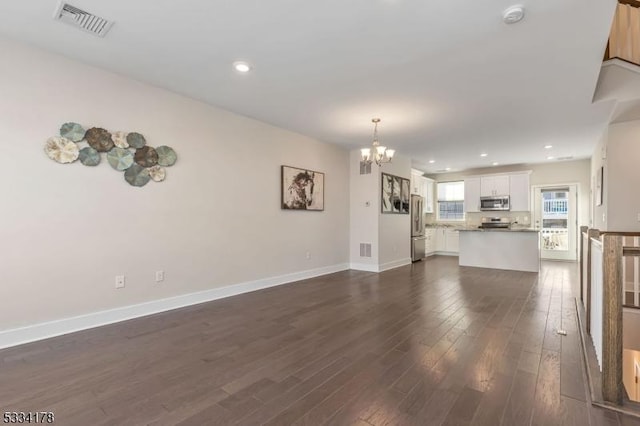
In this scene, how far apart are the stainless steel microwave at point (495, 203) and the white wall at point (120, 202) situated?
636cm

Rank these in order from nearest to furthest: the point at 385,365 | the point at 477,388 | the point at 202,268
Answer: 1. the point at 477,388
2. the point at 385,365
3. the point at 202,268

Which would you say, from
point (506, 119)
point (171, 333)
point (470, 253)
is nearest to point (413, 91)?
point (506, 119)

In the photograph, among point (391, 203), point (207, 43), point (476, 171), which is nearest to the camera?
point (207, 43)

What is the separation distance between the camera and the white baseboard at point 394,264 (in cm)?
670

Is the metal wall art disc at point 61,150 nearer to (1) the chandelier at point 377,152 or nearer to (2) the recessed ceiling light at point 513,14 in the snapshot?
(1) the chandelier at point 377,152

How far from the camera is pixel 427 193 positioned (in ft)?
32.0

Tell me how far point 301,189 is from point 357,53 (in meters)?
3.10

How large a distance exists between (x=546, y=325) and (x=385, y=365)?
2.11 m

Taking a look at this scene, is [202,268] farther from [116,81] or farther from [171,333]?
[116,81]

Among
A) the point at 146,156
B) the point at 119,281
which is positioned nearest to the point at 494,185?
the point at 146,156

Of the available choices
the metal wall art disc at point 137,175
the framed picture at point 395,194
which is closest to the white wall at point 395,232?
the framed picture at point 395,194

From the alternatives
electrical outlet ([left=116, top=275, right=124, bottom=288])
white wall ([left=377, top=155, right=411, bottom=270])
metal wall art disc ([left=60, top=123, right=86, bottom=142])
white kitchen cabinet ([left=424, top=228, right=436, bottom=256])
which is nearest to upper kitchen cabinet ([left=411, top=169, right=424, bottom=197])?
white wall ([left=377, top=155, right=411, bottom=270])

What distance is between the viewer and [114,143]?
11.0 feet

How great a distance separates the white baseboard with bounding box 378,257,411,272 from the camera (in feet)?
22.0
